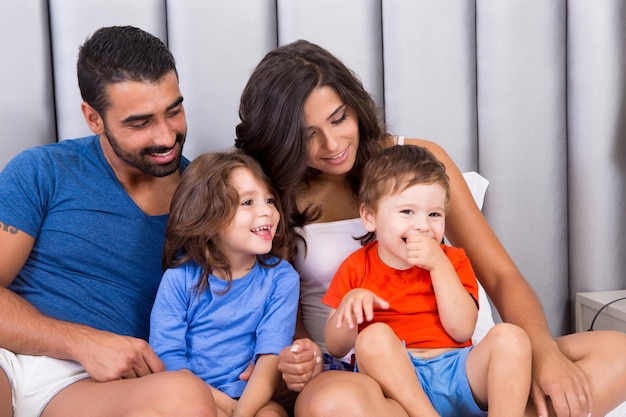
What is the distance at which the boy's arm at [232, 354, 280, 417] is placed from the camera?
1390mm

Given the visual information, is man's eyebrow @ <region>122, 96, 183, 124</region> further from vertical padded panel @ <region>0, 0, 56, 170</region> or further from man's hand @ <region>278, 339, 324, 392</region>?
man's hand @ <region>278, 339, 324, 392</region>

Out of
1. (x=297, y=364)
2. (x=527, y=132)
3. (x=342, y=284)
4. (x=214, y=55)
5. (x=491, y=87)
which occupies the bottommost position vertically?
(x=297, y=364)

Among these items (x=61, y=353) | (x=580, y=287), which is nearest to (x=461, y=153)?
(x=580, y=287)

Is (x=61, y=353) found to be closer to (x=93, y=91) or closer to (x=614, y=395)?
(x=93, y=91)

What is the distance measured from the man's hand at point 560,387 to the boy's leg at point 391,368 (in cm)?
20

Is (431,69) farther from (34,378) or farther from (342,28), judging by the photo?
(34,378)

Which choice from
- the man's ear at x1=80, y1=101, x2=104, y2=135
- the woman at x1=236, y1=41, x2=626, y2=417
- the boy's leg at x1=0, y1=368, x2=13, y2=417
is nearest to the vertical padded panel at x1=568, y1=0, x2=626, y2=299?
the woman at x1=236, y1=41, x2=626, y2=417

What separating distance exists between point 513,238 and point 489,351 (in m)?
0.88

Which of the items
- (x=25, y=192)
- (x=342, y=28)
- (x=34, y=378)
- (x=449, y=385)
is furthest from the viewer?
(x=342, y=28)

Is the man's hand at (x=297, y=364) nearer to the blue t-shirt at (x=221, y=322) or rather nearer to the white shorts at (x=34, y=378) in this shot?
the blue t-shirt at (x=221, y=322)

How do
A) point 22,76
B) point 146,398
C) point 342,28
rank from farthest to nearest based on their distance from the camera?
1. point 342,28
2. point 22,76
3. point 146,398

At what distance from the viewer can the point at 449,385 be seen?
1342 millimetres

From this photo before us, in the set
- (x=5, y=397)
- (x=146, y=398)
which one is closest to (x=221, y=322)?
(x=146, y=398)

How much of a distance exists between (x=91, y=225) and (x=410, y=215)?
26.1 inches
